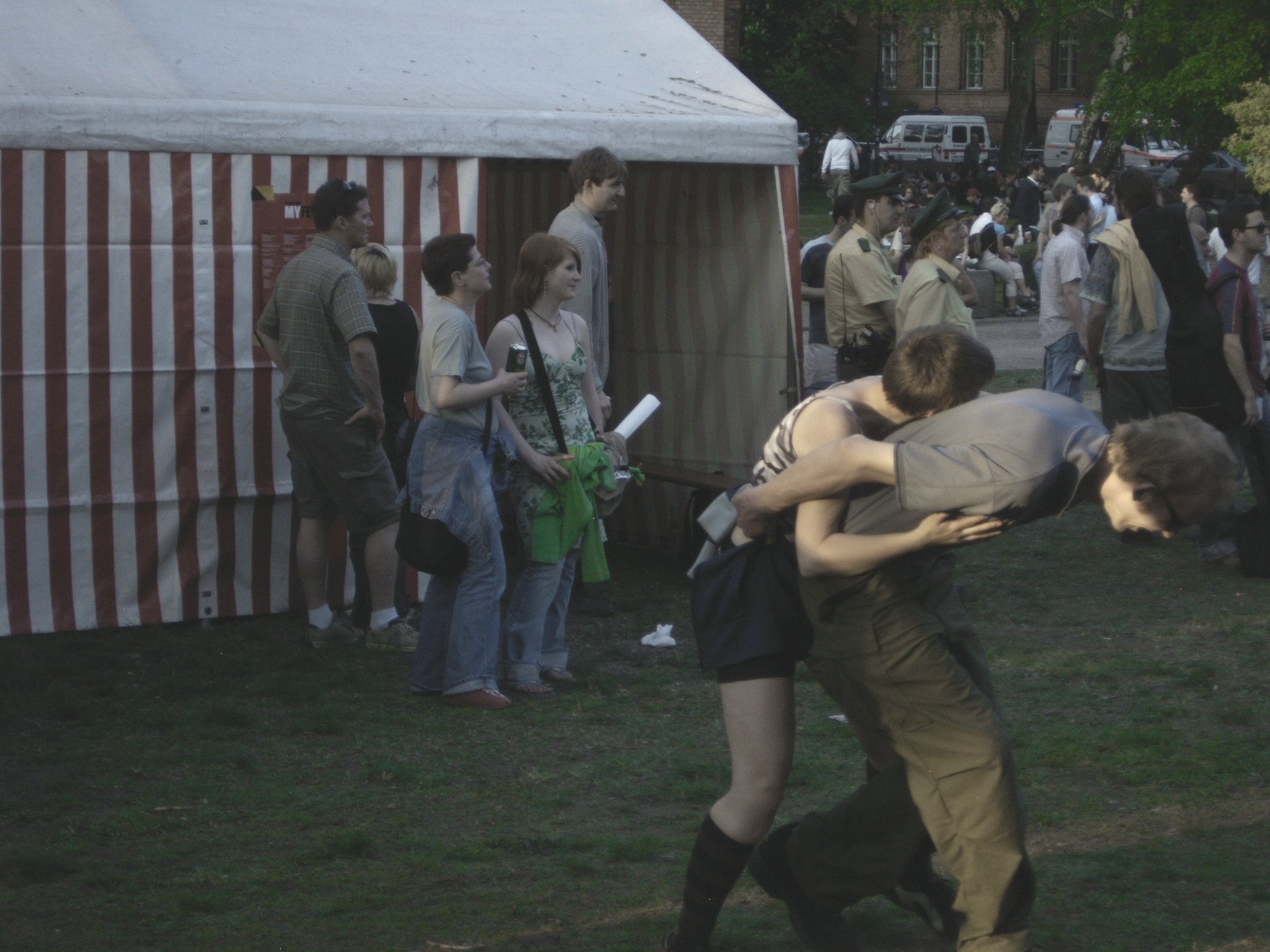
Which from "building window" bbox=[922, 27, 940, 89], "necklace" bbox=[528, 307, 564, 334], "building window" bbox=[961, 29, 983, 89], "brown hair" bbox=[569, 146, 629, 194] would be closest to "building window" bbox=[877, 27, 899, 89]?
"building window" bbox=[922, 27, 940, 89]

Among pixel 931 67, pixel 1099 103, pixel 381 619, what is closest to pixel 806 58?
pixel 931 67

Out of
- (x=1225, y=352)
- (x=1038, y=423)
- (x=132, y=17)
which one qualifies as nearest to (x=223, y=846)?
(x=1038, y=423)

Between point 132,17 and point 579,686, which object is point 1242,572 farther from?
point 132,17

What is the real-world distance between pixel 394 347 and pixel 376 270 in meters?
0.35

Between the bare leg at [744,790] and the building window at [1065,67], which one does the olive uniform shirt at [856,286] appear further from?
the building window at [1065,67]

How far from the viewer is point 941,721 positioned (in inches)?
128

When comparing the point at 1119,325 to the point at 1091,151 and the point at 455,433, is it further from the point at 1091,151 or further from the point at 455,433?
the point at 1091,151

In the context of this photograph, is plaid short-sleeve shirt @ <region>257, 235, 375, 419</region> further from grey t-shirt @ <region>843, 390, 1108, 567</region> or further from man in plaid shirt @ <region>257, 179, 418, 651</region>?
grey t-shirt @ <region>843, 390, 1108, 567</region>

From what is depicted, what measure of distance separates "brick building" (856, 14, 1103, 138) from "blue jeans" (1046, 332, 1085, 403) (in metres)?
54.6

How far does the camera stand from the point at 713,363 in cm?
859

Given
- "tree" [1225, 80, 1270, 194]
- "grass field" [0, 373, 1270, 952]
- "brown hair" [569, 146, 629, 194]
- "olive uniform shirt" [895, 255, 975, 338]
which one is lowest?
"grass field" [0, 373, 1270, 952]

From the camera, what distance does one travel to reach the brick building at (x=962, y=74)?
6359cm

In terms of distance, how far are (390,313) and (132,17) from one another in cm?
190

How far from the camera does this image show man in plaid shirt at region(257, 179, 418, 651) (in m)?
6.36
